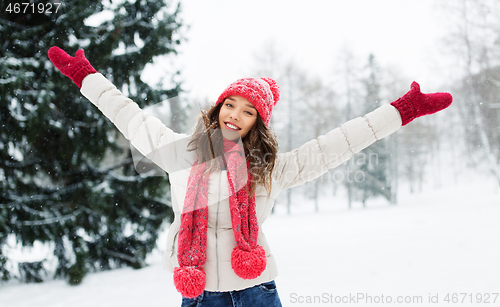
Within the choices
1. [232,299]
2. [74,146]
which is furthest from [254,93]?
[74,146]

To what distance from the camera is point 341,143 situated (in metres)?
1.21

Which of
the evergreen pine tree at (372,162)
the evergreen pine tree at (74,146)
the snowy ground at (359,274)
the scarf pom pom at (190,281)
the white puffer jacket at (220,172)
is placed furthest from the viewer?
the evergreen pine tree at (372,162)

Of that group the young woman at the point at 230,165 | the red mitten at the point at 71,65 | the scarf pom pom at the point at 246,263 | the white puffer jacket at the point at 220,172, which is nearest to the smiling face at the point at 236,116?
the young woman at the point at 230,165

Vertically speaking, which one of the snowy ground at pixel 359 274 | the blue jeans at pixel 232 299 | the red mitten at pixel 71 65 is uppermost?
the red mitten at pixel 71 65

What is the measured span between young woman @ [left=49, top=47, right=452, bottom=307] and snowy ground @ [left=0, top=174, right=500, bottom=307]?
1.95m

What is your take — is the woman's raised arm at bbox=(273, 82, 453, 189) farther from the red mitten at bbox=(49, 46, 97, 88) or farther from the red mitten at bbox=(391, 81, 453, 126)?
the red mitten at bbox=(49, 46, 97, 88)

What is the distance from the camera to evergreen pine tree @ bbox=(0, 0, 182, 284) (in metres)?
2.94

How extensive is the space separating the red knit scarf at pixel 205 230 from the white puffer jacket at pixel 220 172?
0.05m

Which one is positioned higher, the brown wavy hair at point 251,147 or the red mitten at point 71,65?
the red mitten at point 71,65

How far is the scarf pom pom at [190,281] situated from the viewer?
1.03m

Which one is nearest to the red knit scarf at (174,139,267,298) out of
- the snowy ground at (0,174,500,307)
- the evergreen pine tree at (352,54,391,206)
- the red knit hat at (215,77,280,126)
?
the red knit hat at (215,77,280,126)

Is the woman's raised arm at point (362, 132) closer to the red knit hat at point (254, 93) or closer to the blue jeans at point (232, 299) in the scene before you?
the red knit hat at point (254, 93)

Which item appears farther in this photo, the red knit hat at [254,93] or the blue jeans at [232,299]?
the red knit hat at [254,93]

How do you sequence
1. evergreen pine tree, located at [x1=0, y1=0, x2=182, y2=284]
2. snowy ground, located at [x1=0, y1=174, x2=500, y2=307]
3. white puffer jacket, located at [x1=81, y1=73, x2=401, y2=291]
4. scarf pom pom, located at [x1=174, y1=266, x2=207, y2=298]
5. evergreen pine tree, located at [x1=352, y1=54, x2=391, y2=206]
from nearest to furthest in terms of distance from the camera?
scarf pom pom, located at [x1=174, y1=266, x2=207, y2=298] < white puffer jacket, located at [x1=81, y1=73, x2=401, y2=291] < snowy ground, located at [x1=0, y1=174, x2=500, y2=307] < evergreen pine tree, located at [x1=0, y1=0, x2=182, y2=284] < evergreen pine tree, located at [x1=352, y1=54, x2=391, y2=206]
